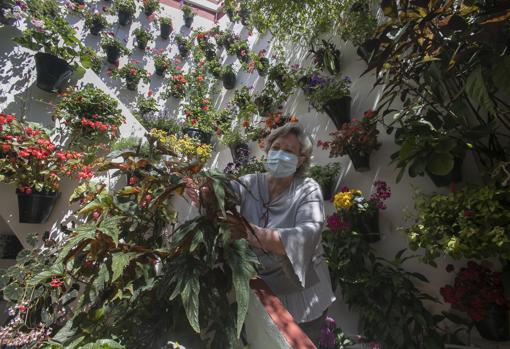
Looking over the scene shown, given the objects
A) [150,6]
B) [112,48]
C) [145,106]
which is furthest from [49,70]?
[150,6]

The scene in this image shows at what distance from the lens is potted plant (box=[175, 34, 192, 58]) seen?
685 cm

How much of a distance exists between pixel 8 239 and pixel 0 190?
94.1 inches

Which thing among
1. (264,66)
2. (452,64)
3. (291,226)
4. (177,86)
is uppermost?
(177,86)

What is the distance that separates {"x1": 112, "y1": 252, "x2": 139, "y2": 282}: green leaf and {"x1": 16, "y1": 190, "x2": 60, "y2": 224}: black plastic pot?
179 centimetres

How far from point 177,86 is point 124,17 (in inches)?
76.7

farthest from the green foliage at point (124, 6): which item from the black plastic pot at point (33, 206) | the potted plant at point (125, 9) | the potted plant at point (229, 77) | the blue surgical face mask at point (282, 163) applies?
the blue surgical face mask at point (282, 163)

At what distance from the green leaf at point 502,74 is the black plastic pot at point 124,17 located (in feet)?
23.0

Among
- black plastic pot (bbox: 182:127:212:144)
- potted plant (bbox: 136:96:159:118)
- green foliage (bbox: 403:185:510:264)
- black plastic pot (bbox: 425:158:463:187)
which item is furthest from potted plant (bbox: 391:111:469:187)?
potted plant (bbox: 136:96:159:118)

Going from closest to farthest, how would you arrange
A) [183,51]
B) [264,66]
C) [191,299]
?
[191,299] < [264,66] < [183,51]

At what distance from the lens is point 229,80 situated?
5.73 meters

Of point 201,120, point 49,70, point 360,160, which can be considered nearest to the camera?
point 49,70

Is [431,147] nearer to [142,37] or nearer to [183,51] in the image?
[183,51]

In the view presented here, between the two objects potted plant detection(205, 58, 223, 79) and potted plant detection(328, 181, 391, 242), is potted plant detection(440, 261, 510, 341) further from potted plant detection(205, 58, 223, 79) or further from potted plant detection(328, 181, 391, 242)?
potted plant detection(205, 58, 223, 79)

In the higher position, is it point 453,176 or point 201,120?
point 201,120
